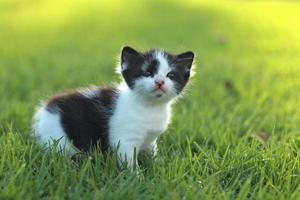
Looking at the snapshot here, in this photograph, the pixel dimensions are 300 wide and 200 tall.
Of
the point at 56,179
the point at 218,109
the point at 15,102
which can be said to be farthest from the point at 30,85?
the point at 56,179

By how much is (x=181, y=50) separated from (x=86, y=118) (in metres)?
6.74

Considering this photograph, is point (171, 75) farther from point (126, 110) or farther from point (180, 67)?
point (126, 110)

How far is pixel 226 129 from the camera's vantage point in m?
5.03

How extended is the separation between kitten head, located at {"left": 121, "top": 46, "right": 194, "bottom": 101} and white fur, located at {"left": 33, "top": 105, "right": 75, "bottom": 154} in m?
0.67

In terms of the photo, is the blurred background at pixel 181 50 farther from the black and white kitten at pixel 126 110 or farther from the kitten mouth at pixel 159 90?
the kitten mouth at pixel 159 90

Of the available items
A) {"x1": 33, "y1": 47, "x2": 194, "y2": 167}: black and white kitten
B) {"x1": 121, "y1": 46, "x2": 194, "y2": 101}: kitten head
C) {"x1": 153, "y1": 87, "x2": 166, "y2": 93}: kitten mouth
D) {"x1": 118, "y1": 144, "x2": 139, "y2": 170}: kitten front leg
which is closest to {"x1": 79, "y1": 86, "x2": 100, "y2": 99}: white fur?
{"x1": 33, "y1": 47, "x2": 194, "y2": 167}: black and white kitten

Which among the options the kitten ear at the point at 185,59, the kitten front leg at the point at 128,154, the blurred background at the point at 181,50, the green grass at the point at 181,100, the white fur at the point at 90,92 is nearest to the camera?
the green grass at the point at 181,100

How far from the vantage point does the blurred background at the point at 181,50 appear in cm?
561

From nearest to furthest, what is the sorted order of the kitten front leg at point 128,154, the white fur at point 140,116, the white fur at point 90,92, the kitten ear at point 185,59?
the kitten front leg at point 128,154 → the white fur at point 140,116 → the kitten ear at point 185,59 → the white fur at point 90,92

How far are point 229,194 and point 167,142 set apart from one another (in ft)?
5.07

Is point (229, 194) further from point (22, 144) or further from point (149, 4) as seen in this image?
point (149, 4)

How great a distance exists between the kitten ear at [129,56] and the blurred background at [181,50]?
0.97m

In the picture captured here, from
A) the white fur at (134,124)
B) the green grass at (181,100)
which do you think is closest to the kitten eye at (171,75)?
the white fur at (134,124)

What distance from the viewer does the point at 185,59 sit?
13.5 feet
